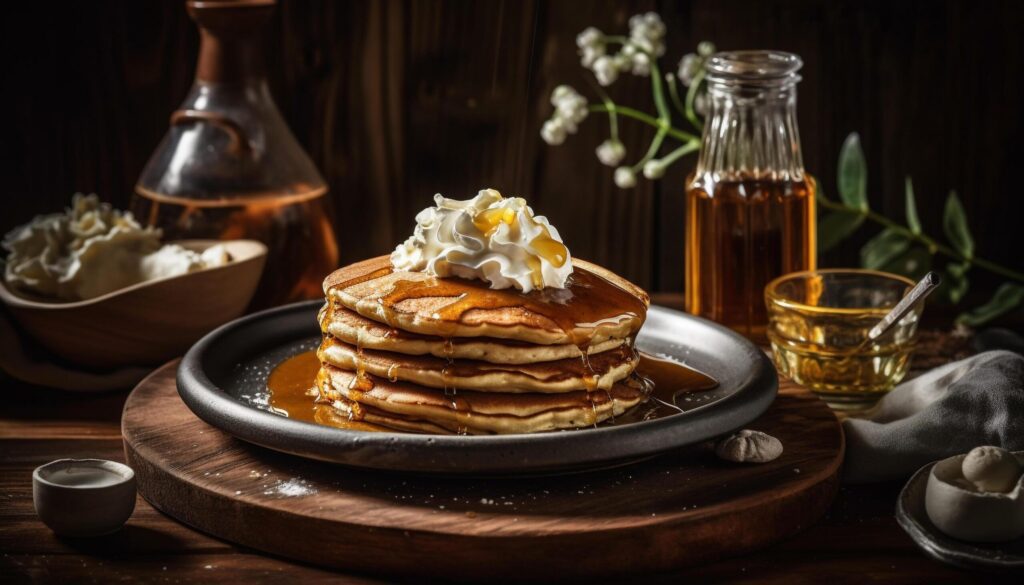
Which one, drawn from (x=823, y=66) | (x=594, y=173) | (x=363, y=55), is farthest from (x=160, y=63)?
(x=823, y=66)

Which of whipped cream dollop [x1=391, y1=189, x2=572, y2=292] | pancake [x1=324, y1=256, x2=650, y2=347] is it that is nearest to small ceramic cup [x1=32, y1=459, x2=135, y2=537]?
pancake [x1=324, y1=256, x2=650, y2=347]

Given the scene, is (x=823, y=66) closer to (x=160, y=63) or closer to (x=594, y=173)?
(x=594, y=173)

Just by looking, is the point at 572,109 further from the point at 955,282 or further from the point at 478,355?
the point at 478,355

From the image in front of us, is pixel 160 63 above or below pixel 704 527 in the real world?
above

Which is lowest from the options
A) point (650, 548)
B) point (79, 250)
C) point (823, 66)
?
point (650, 548)

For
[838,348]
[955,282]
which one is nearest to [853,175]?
[955,282]

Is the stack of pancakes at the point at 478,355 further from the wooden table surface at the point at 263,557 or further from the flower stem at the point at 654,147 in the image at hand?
the flower stem at the point at 654,147
